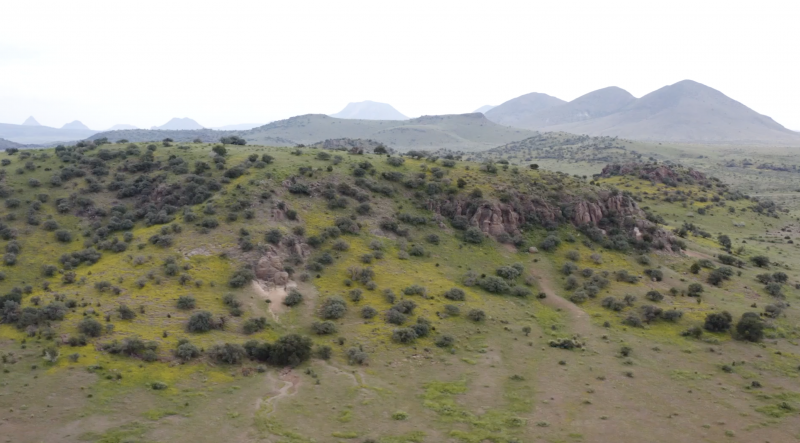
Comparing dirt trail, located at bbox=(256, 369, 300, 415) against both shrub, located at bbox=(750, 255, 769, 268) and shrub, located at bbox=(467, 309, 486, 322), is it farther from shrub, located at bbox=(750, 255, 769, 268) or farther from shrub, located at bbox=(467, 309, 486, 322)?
shrub, located at bbox=(750, 255, 769, 268)

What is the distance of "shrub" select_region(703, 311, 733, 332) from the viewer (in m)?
61.9

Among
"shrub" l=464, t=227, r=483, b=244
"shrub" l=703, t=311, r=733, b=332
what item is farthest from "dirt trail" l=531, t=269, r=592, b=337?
"shrub" l=703, t=311, r=733, b=332

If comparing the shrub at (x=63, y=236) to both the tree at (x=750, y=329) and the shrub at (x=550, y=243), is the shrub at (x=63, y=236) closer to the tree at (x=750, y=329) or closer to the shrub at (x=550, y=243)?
the shrub at (x=550, y=243)

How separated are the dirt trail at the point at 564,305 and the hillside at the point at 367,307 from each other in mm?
469

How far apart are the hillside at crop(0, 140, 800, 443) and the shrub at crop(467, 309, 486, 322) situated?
53 cm

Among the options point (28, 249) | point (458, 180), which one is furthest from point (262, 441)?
point (458, 180)

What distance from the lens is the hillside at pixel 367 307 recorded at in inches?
1702

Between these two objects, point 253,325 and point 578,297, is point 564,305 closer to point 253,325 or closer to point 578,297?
point 578,297

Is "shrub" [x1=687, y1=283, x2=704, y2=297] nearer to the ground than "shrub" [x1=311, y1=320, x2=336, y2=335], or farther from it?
farther from it

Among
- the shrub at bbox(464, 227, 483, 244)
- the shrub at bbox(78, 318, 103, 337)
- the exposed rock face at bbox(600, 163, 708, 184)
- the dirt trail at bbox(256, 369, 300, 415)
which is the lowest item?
the dirt trail at bbox(256, 369, 300, 415)

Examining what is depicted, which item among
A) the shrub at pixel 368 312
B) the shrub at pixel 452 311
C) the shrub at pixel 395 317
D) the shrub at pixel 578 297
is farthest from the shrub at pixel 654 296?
the shrub at pixel 368 312

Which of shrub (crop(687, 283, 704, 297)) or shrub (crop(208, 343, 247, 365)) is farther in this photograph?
shrub (crop(687, 283, 704, 297))

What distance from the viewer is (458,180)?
9881 cm

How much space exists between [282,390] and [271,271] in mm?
24742
